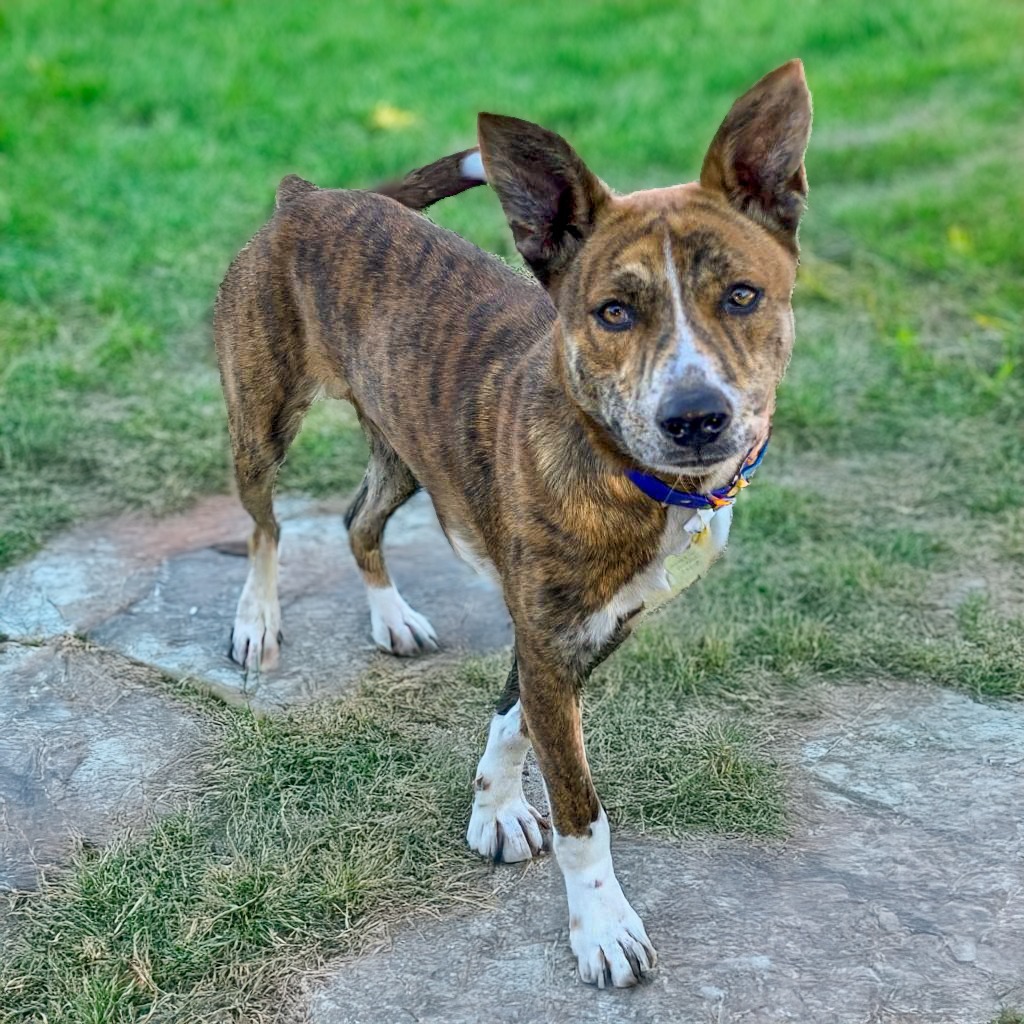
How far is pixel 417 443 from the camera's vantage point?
3.48m

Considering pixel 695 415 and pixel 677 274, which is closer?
pixel 695 415

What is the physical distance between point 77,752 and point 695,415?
1.96m

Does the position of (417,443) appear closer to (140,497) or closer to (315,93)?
(140,497)

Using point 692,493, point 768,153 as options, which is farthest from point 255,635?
point 768,153

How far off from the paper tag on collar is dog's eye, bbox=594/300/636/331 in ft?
1.44

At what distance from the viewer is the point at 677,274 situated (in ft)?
8.94

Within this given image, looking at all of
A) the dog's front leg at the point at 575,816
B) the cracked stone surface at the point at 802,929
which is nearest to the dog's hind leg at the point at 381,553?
the cracked stone surface at the point at 802,929

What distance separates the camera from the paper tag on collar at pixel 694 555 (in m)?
2.94

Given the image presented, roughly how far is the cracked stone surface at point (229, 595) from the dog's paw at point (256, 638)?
33mm

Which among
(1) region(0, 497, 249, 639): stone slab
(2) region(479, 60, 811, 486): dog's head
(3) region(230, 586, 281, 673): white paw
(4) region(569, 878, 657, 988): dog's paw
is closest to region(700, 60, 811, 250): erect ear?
(2) region(479, 60, 811, 486): dog's head

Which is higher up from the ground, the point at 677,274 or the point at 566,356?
the point at 677,274

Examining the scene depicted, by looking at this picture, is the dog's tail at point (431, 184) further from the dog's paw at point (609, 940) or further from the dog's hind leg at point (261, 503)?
the dog's paw at point (609, 940)

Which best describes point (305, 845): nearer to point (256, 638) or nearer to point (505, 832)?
point (505, 832)

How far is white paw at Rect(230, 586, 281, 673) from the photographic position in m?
4.02
